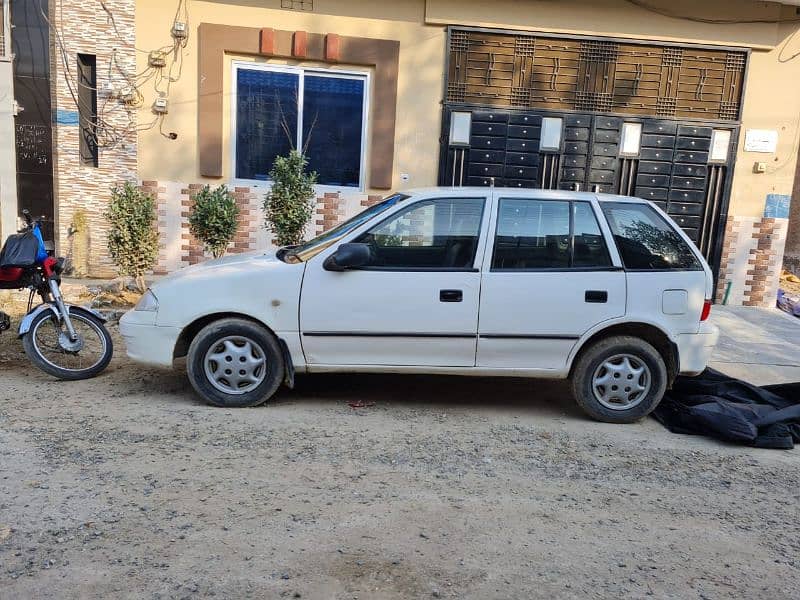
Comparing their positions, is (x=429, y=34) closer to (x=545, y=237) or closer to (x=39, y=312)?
(x=545, y=237)

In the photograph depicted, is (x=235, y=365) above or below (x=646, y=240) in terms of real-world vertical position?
below

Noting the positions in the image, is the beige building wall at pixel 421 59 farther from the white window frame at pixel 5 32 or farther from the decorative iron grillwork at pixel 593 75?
the white window frame at pixel 5 32

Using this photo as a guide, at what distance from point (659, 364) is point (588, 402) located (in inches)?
23.8

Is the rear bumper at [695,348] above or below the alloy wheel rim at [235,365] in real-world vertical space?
above

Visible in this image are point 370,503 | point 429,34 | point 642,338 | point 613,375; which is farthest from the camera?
point 429,34

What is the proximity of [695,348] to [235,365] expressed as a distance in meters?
3.51

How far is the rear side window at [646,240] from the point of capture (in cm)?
519

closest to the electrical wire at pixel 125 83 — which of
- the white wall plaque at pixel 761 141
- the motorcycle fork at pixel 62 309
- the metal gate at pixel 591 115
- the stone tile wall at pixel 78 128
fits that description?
the stone tile wall at pixel 78 128

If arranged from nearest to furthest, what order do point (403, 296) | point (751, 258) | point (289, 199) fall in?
1. point (403, 296)
2. point (289, 199)
3. point (751, 258)

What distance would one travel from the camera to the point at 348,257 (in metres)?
4.86

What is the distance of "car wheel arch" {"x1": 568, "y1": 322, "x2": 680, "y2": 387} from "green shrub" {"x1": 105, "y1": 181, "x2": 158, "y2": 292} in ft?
17.6

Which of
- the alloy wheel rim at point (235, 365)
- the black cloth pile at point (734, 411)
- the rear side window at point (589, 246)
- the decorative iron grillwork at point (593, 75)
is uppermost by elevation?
the decorative iron grillwork at point (593, 75)

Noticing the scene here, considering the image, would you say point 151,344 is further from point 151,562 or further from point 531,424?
point 531,424

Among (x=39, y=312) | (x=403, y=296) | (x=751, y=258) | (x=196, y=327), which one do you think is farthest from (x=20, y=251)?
(x=751, y=258)
